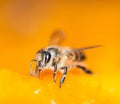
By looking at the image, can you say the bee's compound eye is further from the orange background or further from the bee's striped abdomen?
the bee's striped abdomen

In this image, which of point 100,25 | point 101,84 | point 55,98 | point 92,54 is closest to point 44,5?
point 100,25

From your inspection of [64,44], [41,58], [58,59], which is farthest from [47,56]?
[64,44]

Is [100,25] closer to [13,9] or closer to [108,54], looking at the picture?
[108,54]

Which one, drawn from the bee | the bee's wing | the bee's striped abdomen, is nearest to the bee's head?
the bee

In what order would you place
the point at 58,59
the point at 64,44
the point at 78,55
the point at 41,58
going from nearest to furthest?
the point at 41,58
the point at 58,59
the point at 78,55
the point at 64,44

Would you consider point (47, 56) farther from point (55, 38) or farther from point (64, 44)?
point (64, 44)

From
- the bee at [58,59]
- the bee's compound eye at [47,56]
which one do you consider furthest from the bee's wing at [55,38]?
the bee's compound eye at [47,56]
